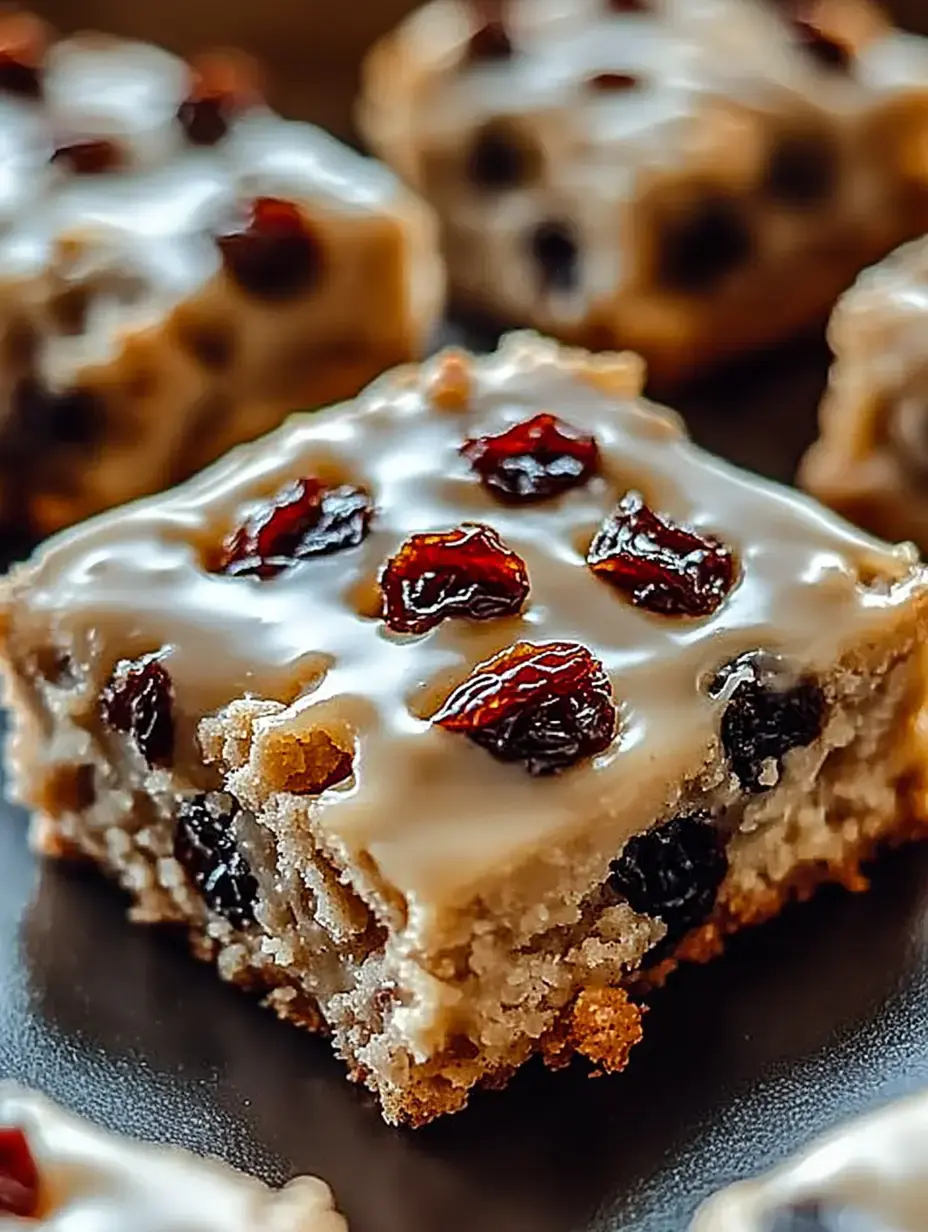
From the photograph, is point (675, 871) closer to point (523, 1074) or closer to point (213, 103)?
point (523, 1074)

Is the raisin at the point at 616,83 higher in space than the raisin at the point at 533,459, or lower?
lower

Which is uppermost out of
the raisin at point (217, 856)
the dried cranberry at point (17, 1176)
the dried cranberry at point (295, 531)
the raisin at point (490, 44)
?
the dried cranberry at point (295, 531)

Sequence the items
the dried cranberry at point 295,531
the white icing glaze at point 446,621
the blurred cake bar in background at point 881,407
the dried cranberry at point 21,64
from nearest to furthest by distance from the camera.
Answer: the white icing glaze at point 446,621, the dried cranberry at point 295,531, the blurred cake bar in background at point 881,407, the dried cranberry at point 21,64

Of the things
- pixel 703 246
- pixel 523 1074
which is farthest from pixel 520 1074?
pixel 703 246

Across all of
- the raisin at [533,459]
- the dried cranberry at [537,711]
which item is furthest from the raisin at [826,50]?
the dried cranberry at [537,711]

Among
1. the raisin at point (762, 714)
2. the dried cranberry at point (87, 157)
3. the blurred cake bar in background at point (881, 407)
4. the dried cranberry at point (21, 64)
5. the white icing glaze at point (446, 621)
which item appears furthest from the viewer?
the dried cranberry at point (21, 64)

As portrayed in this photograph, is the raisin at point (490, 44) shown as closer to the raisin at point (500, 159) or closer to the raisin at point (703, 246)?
the raisin at point (500, 159)
